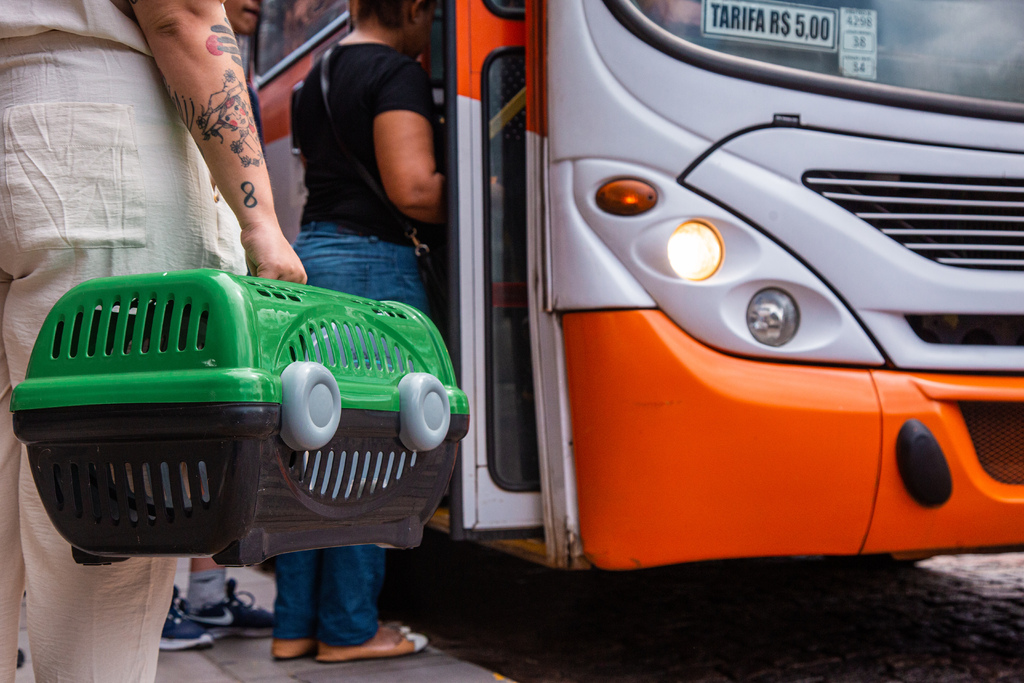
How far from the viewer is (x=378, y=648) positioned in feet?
9.93

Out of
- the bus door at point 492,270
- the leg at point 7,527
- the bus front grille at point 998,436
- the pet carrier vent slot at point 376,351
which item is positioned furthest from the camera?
the bus door at point 492,270

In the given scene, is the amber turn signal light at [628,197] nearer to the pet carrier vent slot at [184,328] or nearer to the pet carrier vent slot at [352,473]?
the pet carrier vent slot at [352,473]

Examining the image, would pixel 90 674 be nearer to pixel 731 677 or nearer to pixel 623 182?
pixel 623 182

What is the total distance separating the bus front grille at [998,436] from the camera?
2506 mm

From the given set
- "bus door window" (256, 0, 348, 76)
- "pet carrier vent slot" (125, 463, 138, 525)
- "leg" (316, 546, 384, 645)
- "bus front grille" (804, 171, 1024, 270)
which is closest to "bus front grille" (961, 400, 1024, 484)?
"bus front grille" (804, 171, 1024, 270)

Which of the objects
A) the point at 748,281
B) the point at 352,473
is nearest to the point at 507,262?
the point at 748,281

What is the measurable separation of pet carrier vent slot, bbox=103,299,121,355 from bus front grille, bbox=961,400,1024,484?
80.4 inches

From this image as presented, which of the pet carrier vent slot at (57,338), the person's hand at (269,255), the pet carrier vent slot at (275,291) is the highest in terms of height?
the person's hand at (269,255)

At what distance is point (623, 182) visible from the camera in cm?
245

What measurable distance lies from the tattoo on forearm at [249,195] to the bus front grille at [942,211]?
5.02 ft

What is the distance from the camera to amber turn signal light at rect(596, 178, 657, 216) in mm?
2436

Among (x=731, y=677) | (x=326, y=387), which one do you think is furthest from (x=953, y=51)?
(x=326, y=387)

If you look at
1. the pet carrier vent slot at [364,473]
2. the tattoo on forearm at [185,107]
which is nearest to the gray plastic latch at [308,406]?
the pet carrier vent slot at [364,473]

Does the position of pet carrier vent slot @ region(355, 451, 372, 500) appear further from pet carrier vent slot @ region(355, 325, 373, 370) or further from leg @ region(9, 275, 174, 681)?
leg @ region(9, 275, 174, 681)
